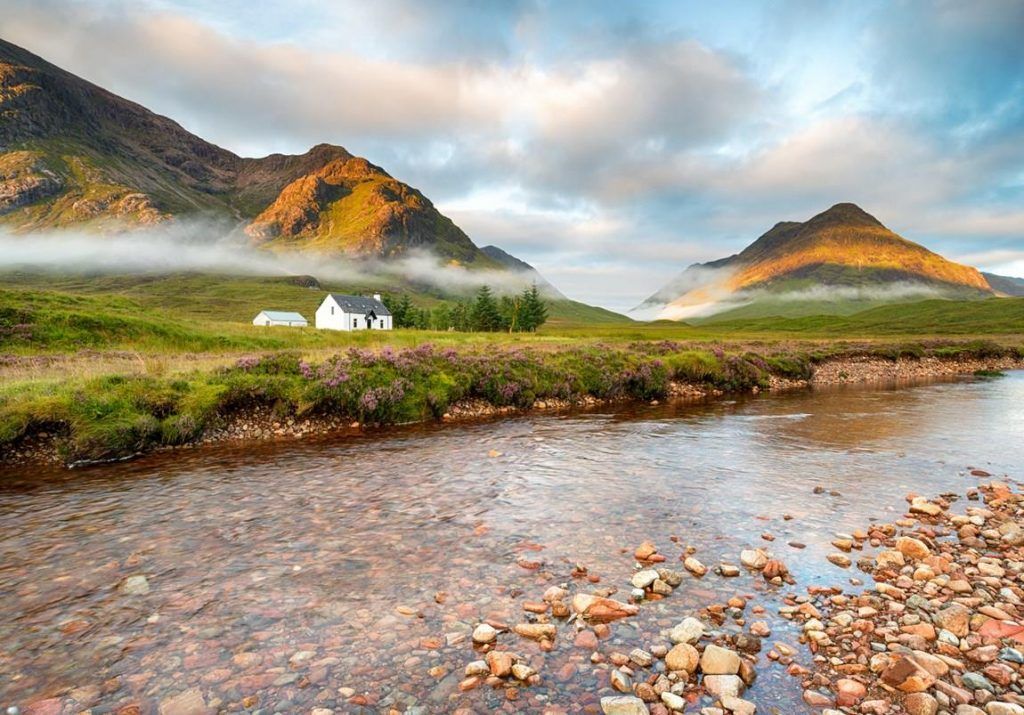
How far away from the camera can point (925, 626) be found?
662cm

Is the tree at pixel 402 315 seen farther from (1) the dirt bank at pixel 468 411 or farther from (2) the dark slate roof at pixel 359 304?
(1) the dirt bank at pixel 468 411

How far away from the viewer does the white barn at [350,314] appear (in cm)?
12725

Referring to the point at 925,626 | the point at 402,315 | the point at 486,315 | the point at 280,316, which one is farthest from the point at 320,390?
the point at 402,315

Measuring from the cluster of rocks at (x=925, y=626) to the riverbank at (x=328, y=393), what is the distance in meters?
18.8

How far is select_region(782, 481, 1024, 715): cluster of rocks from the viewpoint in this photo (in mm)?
5395

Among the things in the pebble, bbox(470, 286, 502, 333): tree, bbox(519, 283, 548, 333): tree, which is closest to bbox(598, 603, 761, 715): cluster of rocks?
the pebble

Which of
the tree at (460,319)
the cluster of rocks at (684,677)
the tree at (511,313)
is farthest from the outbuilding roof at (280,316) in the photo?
the cluster of rocks at (684,677)

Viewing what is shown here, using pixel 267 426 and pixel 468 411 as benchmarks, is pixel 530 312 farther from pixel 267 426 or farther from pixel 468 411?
pixel 267 426

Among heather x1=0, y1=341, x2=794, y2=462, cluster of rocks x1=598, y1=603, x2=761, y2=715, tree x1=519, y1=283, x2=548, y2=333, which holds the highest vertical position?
tree x1=519, y1=283, x2=548, y2=333

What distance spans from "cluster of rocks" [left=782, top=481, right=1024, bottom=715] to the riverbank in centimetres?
1878

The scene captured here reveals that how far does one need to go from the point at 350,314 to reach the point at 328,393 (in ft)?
365

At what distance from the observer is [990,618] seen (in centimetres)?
680

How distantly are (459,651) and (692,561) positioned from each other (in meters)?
4.56

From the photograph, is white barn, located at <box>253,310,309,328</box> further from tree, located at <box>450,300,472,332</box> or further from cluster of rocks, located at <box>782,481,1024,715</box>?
cluster of rocks, located at <box>782,481,1024,715</box>
